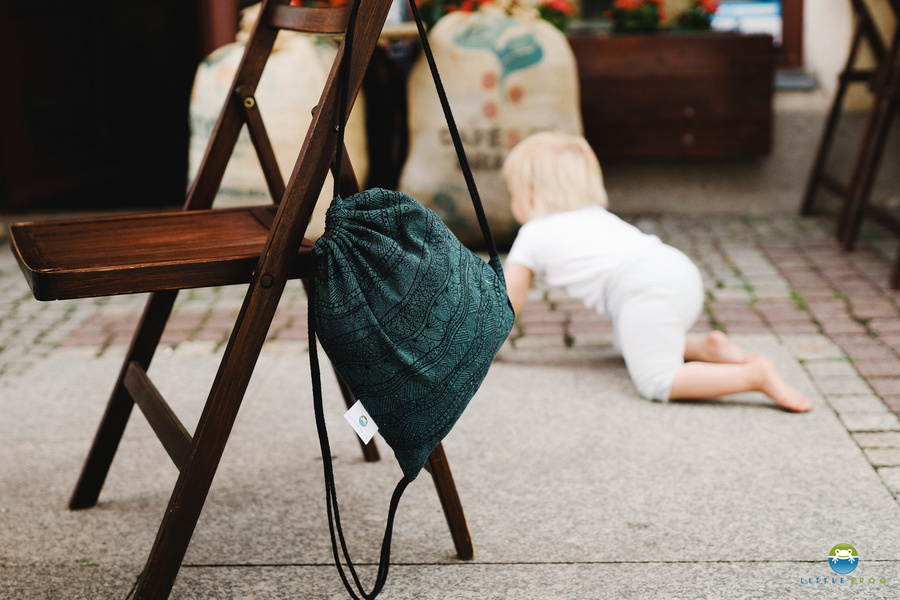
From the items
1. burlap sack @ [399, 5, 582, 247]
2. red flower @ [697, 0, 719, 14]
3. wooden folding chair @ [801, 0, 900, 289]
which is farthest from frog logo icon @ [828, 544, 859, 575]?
red flower @ [697, 0, 719, 14]

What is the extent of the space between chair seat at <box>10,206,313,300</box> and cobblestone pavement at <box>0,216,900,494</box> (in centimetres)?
156

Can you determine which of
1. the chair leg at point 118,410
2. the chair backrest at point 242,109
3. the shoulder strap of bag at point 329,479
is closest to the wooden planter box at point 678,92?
the chair backrest at point 242,109

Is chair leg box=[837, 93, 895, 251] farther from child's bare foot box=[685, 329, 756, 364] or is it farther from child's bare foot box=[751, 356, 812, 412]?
child's bare foot box=[751, 356, 812, 412]

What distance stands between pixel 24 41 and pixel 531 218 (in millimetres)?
4419

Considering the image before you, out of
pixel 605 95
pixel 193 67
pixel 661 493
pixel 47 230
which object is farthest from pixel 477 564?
pixel 193 67

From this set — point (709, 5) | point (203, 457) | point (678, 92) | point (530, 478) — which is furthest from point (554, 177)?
point (709, 5)

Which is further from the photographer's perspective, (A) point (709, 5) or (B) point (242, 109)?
(A) point (709, 5)

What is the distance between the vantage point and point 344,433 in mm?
2834

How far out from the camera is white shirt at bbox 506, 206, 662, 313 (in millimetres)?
3080

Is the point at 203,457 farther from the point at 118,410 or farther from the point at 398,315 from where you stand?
the point at 118,410

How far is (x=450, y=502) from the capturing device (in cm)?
207

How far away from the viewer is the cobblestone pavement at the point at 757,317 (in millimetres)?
3090

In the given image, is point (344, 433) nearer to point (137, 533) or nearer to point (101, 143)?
point (137, 533)

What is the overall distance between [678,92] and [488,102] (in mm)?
1329
